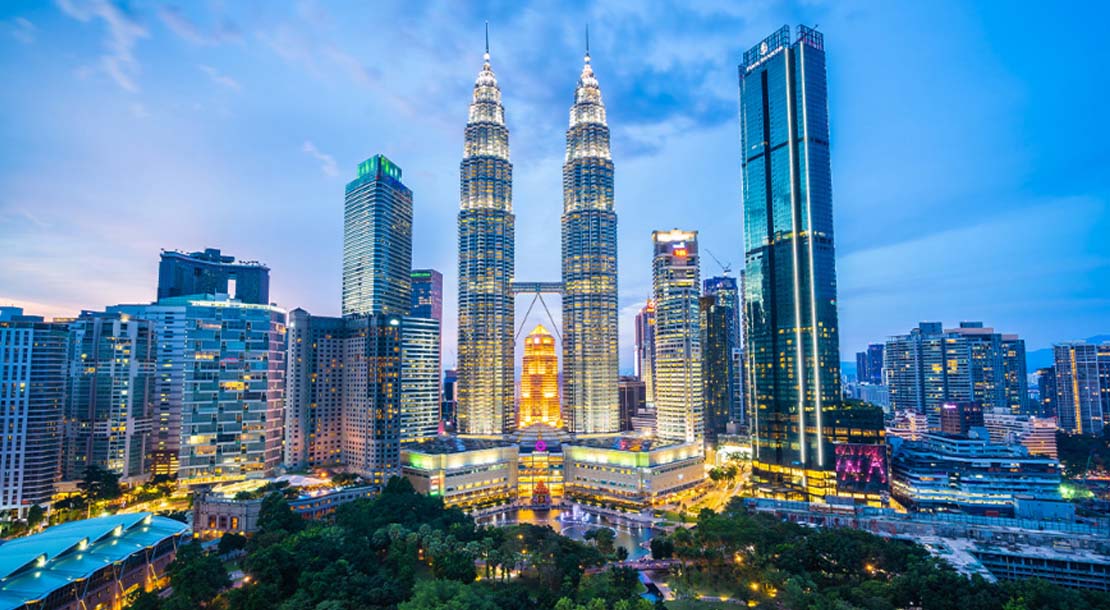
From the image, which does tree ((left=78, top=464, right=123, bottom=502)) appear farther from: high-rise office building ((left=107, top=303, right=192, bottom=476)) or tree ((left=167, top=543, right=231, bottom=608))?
tree ((left=167, top=543, right=231, bottom=608))

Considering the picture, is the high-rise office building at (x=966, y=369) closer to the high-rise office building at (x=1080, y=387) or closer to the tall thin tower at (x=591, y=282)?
the high-rise office building at (x=1080, y=387)

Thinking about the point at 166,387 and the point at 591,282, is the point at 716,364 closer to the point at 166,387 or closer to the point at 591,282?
the point at 591,282

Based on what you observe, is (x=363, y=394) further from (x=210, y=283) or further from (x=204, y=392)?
(x=210, y=283)

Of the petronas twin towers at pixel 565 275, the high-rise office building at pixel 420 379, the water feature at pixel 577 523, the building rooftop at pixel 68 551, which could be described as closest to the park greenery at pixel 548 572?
the building rooftop at pixel 68 551

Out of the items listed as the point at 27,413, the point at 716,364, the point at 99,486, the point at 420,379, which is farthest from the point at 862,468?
the point at 27,413

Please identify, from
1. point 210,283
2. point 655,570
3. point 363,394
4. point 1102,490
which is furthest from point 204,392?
point 1102,490

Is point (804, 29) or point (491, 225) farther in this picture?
point (491, 225)
